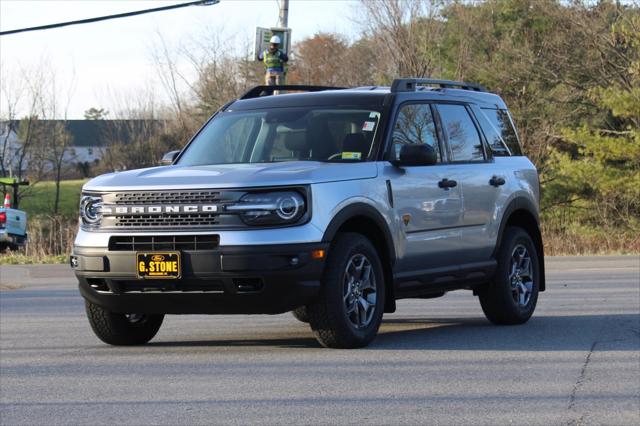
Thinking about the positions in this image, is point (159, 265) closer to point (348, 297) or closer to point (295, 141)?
point (348, 297)

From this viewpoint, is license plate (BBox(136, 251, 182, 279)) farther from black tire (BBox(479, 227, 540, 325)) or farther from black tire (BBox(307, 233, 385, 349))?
black tire (BBox(479, 227, 540, 325))

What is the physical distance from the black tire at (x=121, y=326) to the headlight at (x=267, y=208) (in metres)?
1.60

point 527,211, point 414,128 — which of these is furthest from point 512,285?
point 414,128

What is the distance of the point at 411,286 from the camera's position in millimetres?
9805

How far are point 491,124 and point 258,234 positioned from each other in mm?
3791

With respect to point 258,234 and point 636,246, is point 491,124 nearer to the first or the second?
point 258,234

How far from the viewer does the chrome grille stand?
859cm

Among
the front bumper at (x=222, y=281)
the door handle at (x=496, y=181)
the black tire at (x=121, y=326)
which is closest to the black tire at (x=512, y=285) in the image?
the door handle at (x=496, y=181)

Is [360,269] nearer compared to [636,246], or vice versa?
[360,269]

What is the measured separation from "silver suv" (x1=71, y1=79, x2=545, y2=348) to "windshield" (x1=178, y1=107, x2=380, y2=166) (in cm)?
1

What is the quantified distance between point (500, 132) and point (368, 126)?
7.53ft

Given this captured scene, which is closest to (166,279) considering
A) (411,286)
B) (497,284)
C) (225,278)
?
(225,278)

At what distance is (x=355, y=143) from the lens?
9.64 meters

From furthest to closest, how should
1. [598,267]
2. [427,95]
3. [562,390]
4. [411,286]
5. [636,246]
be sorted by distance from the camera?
[636,246]
[598,267]
[427,95]
[411,286]
[562,390]
